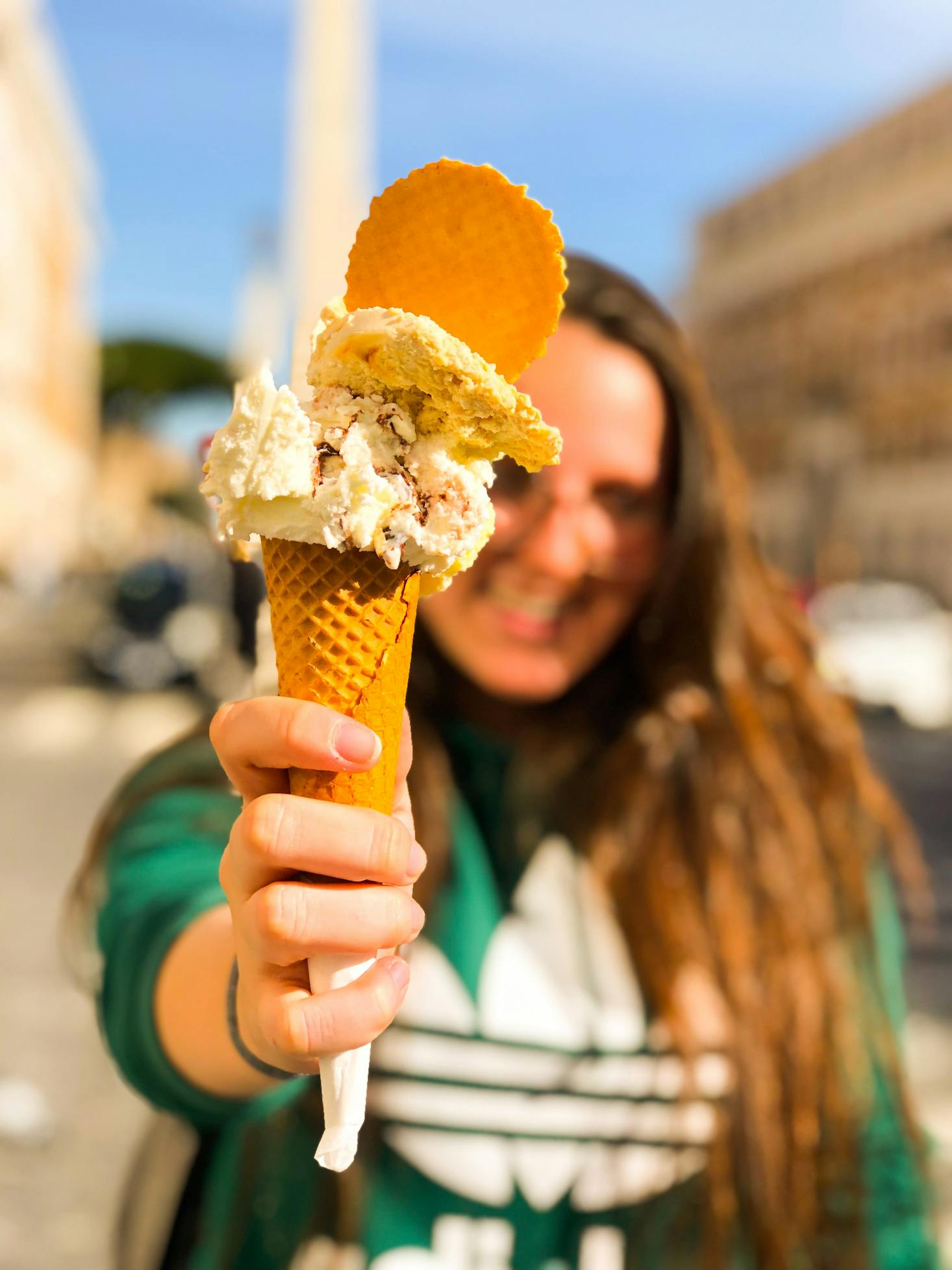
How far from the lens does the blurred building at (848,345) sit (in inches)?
1221

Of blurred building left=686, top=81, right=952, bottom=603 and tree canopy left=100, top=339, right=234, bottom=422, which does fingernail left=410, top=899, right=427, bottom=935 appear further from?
tree canopy left=100, top=339, right=234, bottom=422

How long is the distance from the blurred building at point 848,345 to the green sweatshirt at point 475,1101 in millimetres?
28335

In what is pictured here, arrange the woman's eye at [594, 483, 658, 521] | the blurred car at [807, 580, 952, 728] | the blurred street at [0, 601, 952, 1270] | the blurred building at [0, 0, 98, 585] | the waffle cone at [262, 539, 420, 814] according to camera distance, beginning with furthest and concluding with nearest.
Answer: the blurred building at [0, 0, 98, 585] → the blurred car at [807, 580, 952, 728] → the blurred street at [0, 601, 952, 1270] → the woman's eye at [594, 483, 658, 521] → the waffle cone at [262, 539, 420, 814]

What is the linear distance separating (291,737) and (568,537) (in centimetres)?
97

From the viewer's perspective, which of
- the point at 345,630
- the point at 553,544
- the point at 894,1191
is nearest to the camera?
the point at 345,630

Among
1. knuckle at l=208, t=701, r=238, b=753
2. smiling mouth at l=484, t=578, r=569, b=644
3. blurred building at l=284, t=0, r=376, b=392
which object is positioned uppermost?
blurred building at l=284, t=0, r=376, b=392

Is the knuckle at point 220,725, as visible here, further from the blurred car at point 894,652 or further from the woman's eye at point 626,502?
the blurred car at point 894,652

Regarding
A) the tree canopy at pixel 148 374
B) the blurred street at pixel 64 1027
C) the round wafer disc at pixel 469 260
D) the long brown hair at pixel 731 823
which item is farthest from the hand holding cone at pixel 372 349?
the tree canopy at pixel 148 374

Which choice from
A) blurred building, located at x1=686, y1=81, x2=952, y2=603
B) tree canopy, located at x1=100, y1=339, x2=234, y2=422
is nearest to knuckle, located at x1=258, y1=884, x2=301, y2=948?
blurred building, located at x1=686, y1=81, x2=952, y2=603

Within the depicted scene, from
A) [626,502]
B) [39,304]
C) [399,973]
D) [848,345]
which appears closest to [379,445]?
[399,973]

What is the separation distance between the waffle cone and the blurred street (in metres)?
2.53

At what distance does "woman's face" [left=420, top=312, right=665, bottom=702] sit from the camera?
186 centimetres

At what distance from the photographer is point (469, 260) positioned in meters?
1.03

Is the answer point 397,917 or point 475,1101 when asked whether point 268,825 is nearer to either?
point 397,917
